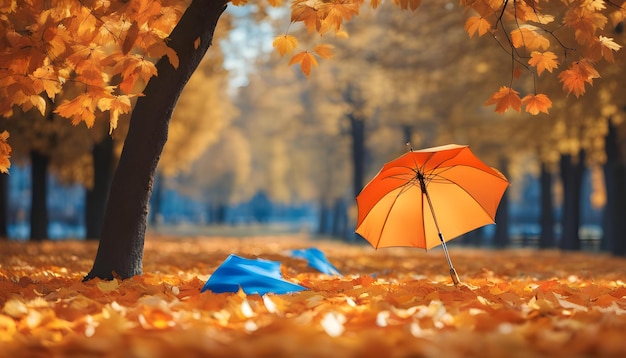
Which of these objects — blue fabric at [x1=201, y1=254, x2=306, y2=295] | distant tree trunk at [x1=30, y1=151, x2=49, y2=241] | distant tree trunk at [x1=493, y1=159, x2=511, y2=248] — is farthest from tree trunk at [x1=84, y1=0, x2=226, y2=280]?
distant tree trunk at [x1=493, y1=159, x2=511, y2=248]

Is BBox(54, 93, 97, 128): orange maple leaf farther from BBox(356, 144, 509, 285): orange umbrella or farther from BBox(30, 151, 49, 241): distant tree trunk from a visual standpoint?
→ BBox(30, 151, 49, 241): distant tree trunk

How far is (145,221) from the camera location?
589 cm

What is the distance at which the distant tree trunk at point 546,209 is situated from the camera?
64.0ft

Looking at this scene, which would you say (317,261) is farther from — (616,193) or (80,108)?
(616,193)

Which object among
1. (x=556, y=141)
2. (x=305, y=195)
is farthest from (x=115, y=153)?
(x=305, y=195)

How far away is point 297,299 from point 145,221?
2.18 m

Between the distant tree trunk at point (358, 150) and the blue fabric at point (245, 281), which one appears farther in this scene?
the distant tree trunk at point (358, 150)

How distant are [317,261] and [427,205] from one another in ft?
8.53

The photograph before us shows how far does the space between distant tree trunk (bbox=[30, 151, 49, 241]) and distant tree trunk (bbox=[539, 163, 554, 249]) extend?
14168 millimetres

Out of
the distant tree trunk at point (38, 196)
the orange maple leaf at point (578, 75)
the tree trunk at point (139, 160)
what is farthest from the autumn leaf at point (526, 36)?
the distant tree trunk at point (38, 196)

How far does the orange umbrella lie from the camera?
18.8ft

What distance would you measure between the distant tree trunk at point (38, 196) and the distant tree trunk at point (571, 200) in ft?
45.9

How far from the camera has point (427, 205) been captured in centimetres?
598

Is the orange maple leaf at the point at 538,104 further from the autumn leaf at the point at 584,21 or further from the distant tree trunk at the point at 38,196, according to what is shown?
the distant tree trunk at the point at 38,196
